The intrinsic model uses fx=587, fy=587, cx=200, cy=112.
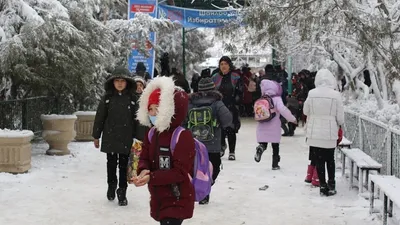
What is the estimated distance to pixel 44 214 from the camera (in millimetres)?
6938

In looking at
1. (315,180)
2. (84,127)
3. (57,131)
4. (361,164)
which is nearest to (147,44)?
(84,127)

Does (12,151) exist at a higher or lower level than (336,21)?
lower

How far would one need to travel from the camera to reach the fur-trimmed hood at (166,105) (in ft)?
13.4

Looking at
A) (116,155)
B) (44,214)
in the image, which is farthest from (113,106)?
(44,214)

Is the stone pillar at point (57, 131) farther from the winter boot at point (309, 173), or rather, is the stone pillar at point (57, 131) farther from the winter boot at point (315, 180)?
the winter boot at point (315, 180)

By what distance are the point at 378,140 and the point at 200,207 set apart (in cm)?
301

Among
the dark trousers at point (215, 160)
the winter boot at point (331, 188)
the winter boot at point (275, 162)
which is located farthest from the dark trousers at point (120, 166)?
the winter boot at point (275, 162)

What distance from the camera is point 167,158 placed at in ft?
13.6

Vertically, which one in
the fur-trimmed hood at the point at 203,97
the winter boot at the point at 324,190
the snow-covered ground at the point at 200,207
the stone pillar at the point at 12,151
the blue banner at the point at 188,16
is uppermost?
the blue banner at the point at 188,16

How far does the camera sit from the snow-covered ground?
22.1 feet

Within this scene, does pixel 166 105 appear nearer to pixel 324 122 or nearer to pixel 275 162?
pixel 324 122

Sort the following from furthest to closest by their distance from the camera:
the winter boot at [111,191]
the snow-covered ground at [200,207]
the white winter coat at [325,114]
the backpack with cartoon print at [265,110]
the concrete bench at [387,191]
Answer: the backpack with cartoon print at [265,110]
the white winter coat at [325,114]
the winter boot at [111,191]
the snow-covered ground at [200,207]
the concrete bench at [387,191]

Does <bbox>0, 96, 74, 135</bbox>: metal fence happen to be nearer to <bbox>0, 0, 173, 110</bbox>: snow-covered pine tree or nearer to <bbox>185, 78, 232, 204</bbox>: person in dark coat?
<bbox>0, 0, 173, 110</bbox>: snow-covered pine tree

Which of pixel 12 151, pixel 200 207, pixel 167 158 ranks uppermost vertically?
pixel 167 158
